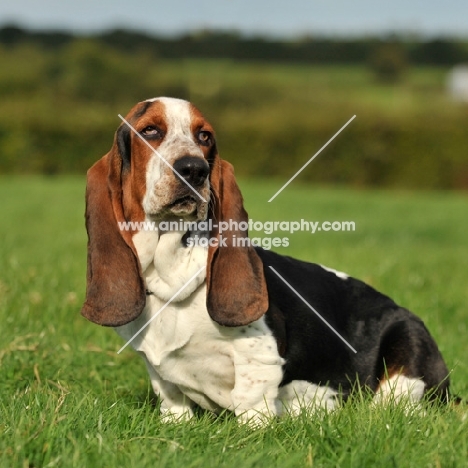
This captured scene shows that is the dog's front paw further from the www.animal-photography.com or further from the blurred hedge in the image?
the blurred hedge

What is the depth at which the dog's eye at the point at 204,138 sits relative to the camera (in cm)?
410

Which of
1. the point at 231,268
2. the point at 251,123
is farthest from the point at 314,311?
the point at 251,123

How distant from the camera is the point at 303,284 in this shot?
4.62 m

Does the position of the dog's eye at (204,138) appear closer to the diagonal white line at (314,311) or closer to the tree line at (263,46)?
the diagonal white line at (314,311)

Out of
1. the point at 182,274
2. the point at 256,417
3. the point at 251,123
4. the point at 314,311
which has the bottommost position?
the point at 251,123

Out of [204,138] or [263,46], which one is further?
[263,46]

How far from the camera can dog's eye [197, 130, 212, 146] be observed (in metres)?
4.10

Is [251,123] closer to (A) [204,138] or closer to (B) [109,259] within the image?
(A) [204,138]

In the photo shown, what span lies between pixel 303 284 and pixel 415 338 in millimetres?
730

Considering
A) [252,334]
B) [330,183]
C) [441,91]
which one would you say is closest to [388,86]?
[441,91]

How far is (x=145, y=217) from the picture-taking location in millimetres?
4066

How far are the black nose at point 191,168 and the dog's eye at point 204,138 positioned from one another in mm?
319

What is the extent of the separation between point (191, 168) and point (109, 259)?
680 millimetres

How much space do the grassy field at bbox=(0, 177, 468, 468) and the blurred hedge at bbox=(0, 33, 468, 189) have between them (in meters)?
17.3
